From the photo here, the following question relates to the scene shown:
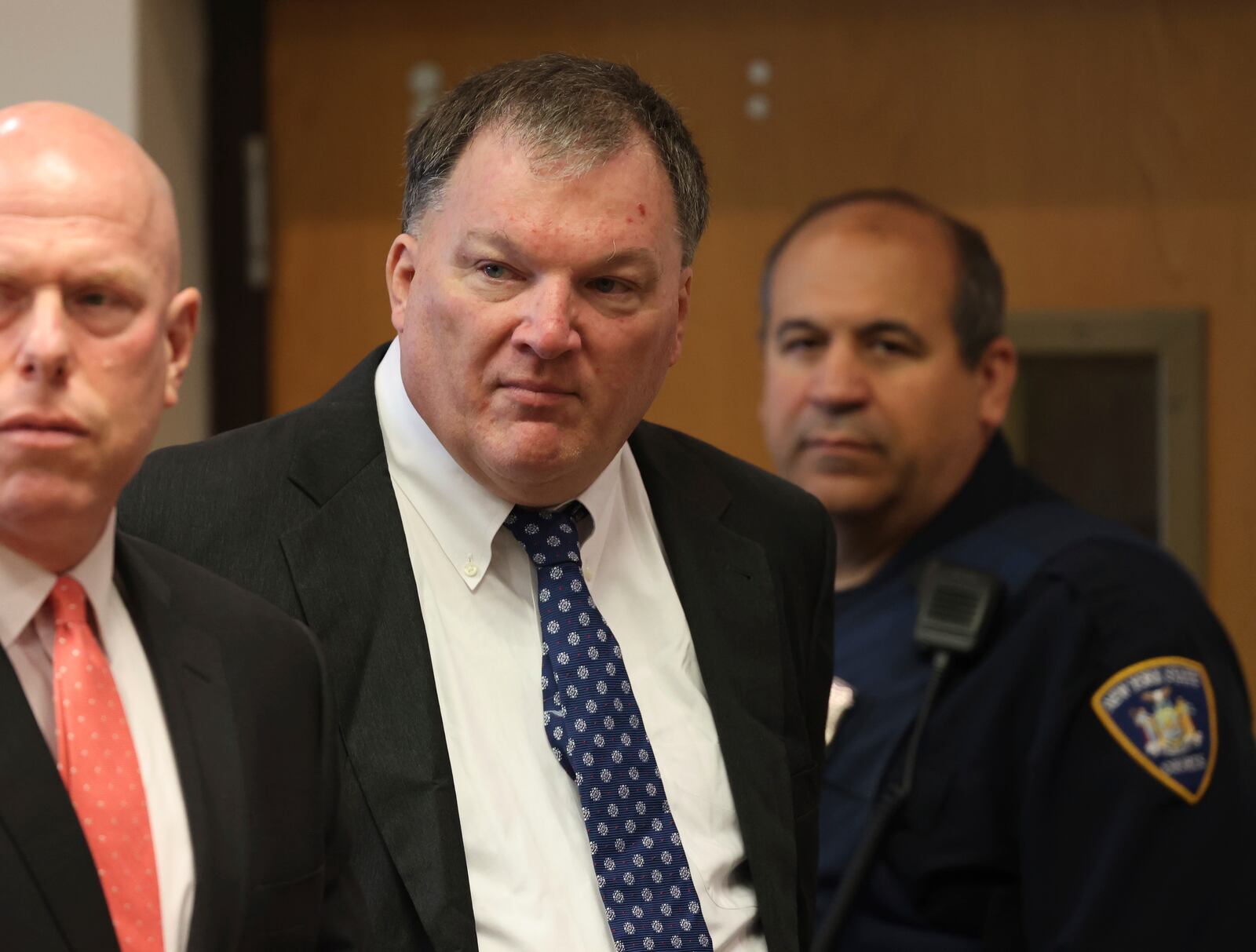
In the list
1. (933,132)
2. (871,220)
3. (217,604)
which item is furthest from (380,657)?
(933,132)

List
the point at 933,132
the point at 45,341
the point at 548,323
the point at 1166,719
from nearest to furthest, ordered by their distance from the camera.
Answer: the point at 45,341 < the point at 548,323 < the point at 1166,719 < the point at 933,132

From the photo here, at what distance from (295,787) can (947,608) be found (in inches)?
38.7

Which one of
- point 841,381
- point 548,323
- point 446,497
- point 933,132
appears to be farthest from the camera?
point 933,132

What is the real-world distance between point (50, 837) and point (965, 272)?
56.6 inches

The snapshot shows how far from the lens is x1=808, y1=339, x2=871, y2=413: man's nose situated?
6.24 feet

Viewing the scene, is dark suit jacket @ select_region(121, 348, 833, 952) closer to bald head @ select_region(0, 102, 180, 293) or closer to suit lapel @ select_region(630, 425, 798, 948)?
suit lapel @ select_region(630, 425, 798, 948)

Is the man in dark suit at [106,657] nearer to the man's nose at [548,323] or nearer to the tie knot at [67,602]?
the tie knot at [67,602]

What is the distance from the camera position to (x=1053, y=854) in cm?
163

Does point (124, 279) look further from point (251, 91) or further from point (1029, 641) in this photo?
point (251, 91)

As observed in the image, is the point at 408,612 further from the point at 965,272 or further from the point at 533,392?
the point at 965,272

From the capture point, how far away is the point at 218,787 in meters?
0.85

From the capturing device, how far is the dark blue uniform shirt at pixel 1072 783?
1619 millimetres

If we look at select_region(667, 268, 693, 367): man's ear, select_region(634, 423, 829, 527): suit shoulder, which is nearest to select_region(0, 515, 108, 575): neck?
select_region(667, 268, 693, 367): man's ear

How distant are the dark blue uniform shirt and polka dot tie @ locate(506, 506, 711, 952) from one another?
51 centimetres
